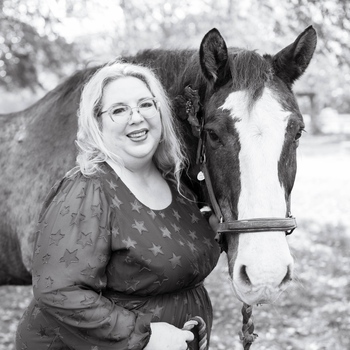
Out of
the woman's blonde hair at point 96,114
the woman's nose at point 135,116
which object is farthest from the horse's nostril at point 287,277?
the woman's nose at point 135,116

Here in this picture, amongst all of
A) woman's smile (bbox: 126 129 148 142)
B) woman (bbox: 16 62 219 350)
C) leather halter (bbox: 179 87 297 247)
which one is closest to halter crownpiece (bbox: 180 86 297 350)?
leather halter (bbox: 179 87 297 247)

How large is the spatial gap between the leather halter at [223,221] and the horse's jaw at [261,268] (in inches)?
1.1

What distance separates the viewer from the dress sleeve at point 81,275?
1.62 m

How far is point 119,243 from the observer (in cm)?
174

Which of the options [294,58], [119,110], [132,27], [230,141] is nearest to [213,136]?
[230,141]

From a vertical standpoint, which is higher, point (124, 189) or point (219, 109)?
point (219, 109)

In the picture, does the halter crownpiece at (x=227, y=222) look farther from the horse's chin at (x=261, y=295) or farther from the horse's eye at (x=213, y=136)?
the horse's chin at (x=261, y=295)

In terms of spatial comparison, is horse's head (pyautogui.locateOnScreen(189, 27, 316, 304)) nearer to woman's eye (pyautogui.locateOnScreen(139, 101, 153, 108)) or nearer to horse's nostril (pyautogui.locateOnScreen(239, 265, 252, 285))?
horse's nostril (pyautogui.locateOnScreen(239, 265, 252, 285))

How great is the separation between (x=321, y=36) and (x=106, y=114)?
3.84 metres

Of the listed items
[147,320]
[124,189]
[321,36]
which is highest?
[321,36]

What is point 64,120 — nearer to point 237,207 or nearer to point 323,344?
point 237,207

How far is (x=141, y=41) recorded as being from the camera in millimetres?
11172

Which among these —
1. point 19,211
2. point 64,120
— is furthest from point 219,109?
point 19,211

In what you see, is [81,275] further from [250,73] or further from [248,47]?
[248,47]
